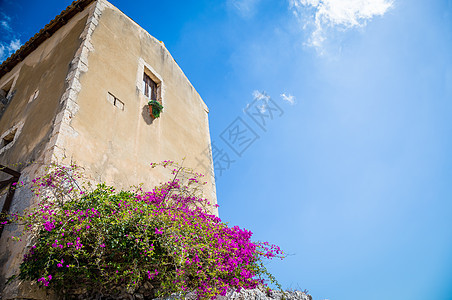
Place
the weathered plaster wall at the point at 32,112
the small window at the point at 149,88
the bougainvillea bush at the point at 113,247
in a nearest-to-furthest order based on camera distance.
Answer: the bougainvillea bush at the point at 113,247 → the weathered plaster wall at the point at 32,112 → the small window at the point at 149,88

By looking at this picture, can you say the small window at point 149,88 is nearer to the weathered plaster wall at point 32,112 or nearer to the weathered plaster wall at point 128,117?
the weathered plaster wall at point 128,117

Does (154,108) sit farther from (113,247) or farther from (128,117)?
(113,247)

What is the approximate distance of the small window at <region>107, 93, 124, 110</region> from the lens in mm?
6016

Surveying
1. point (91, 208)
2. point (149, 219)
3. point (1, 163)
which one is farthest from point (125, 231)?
point (1, 163)

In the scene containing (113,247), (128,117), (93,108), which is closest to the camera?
(113,247)

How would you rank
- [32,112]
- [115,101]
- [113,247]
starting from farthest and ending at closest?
[115,101] → [32,112] → [113,247]

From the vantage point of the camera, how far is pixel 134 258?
368 centimetres

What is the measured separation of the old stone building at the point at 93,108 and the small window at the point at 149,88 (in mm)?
37

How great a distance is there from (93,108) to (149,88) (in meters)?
2.41

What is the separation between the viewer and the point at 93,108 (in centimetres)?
553

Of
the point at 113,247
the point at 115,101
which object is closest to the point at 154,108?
the point at 115,101

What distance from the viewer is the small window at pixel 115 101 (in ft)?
Answer: 19.7

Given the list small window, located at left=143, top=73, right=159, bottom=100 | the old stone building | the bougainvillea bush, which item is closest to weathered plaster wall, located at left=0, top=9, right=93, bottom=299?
the old stone building

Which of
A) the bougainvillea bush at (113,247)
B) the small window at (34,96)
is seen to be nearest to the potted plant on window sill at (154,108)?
the small window at (34,96)
